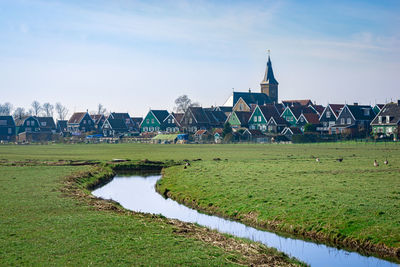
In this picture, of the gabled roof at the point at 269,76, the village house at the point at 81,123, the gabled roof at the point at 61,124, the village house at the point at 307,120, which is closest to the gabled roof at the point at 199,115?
the village house at the point at 307,120

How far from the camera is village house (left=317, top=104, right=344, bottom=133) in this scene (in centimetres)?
12500

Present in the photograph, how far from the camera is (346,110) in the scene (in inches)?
4638

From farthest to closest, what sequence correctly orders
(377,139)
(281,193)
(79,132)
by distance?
(79,132) → (377,139) → (281,193)

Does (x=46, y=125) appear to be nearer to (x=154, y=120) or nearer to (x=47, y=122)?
(x=47, y=122)

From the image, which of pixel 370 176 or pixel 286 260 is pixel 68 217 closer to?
pixel 286 260

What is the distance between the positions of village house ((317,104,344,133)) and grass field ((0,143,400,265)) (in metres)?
85.7

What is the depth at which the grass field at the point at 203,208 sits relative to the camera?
16984mm

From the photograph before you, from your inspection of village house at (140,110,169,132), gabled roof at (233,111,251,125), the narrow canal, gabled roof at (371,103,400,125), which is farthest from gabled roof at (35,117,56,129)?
the narrow canal

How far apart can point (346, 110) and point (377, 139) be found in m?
22.7

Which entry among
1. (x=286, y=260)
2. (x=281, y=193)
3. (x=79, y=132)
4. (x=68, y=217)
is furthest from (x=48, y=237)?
(x=79, y=132)

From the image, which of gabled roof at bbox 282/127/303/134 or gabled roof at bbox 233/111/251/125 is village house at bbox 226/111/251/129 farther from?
gabled roof at bbox 282/127/303/134

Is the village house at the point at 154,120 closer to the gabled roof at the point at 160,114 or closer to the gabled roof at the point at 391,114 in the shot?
the gabled roof at the point at 160,114

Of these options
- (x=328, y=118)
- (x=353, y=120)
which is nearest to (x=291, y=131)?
(x=328, y=118)

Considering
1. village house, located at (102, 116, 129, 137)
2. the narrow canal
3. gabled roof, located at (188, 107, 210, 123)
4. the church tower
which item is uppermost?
the church tower
